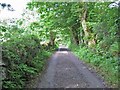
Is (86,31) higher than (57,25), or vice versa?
(86,31)

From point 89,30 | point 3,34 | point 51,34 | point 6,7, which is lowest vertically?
point 51,34

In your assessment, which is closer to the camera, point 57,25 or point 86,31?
point 86,31

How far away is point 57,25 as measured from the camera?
29.3 metres

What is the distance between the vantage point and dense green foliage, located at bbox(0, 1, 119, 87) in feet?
28.9

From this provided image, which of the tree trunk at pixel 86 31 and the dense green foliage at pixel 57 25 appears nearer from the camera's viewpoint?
the dense green foliage at pixel 57 25

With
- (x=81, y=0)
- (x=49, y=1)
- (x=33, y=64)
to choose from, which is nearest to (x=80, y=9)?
(x=81, y=0)

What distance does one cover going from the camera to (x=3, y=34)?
8.86 metres

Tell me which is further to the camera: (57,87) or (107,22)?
(107,22)

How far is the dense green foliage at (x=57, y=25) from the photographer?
28.9ft

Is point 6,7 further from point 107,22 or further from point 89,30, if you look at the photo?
point 89,30

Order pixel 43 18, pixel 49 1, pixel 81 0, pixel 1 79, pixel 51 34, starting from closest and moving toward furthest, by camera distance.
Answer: pixel 1 79
pixel 81 0
pixel 49 1
pixel 43 18
pixel 51 34

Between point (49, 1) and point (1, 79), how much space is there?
1705 centimetres

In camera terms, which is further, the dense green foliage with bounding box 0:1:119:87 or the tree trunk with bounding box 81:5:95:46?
the tree trunk with bounding box 81:5:95:46

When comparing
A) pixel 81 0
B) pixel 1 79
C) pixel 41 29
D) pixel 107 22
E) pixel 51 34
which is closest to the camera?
pixel 1 79
